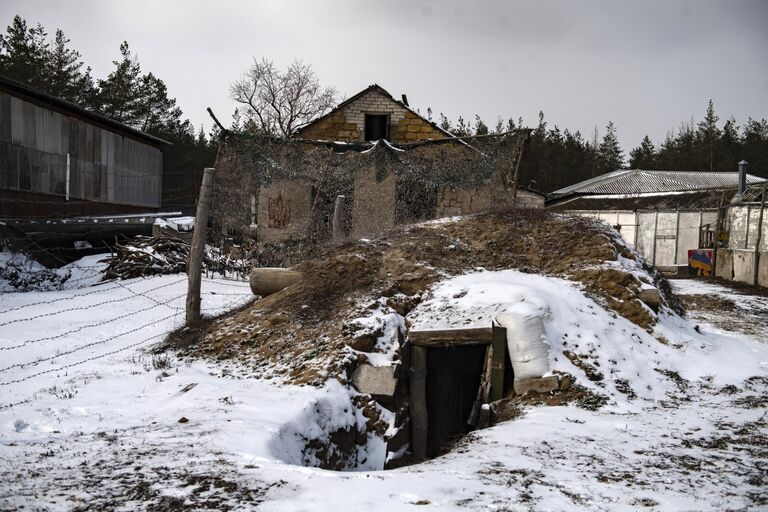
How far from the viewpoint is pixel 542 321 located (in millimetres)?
7266

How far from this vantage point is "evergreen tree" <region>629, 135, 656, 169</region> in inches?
2459

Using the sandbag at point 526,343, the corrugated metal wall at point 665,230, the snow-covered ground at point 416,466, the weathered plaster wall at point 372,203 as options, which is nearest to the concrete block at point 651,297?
the snow-covered ground at point 416,466

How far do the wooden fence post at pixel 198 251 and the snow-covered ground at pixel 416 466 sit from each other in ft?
2.46

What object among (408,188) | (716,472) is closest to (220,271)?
(408,188)

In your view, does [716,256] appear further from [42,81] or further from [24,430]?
[42,81]

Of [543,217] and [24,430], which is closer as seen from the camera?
[24,430]

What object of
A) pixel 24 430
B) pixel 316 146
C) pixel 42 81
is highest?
pixel 42 81

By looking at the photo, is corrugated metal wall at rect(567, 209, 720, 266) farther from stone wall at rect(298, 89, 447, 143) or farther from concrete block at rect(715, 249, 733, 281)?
stone wall at rect(298, 89, 447, 143)

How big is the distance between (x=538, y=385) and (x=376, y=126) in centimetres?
1490

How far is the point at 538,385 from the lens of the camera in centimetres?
678

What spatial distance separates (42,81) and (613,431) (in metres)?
42.8

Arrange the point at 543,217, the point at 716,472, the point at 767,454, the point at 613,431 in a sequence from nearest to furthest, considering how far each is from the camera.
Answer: the point at 716,472
the point at 767,454
the point at 613,431
the point at 543,217

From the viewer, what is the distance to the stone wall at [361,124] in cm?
1988

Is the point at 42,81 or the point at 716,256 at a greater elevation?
the point at 42,81
